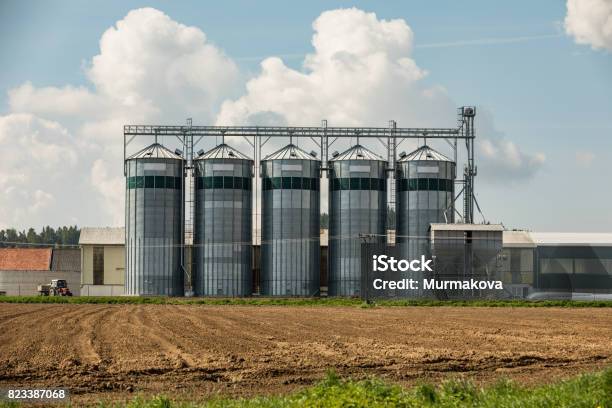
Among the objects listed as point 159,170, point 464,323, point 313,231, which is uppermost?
point 159,170

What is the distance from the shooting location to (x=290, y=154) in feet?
267

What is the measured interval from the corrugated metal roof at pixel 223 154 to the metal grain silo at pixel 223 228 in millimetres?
89

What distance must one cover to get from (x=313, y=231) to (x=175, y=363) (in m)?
56.7

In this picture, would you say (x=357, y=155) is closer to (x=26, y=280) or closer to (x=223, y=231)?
(x=223, y=231)

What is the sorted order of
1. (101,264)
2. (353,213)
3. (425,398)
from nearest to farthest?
(425,398)
(353,213)
(101,264)

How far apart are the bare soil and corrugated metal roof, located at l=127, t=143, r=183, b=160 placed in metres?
38.5

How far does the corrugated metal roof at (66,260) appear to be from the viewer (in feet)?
380

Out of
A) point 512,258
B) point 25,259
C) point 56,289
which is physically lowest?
point 56,289

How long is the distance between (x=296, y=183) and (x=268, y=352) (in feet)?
173

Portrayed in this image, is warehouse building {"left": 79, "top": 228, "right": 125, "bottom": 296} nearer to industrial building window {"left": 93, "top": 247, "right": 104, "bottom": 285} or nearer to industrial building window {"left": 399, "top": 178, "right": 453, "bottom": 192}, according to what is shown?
industrial building window {"left": 93, "top": 247, "right": 104, "bottom": 285}

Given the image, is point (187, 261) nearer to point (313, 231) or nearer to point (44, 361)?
point (313, 231)

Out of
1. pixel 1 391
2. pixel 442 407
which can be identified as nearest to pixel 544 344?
pixel 442 407

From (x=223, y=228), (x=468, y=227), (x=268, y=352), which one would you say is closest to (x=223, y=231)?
(x=223, y=228)

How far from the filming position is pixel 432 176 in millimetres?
81062
